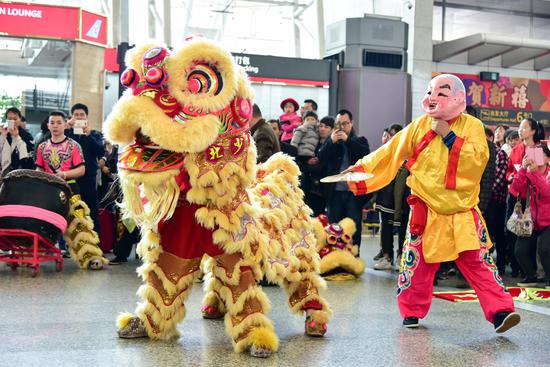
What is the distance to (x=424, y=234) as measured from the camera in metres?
4.26

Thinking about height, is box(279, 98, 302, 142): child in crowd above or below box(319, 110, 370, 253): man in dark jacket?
above

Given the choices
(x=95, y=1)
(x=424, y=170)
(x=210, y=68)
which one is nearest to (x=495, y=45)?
(x=95, y=1)

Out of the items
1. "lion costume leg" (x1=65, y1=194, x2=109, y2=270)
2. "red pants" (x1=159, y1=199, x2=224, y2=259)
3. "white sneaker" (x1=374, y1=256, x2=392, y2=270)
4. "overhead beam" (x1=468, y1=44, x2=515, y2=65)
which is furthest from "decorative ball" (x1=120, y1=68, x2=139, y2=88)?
"overhead beam" (x1=468, y1=44, x2=515, y2=65)

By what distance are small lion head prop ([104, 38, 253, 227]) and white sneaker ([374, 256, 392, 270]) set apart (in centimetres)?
392

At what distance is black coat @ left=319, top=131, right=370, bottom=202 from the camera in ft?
23.2

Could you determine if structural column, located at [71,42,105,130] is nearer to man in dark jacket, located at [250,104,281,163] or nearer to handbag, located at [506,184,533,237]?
man in dark jacket, located at [250,104,281,163]

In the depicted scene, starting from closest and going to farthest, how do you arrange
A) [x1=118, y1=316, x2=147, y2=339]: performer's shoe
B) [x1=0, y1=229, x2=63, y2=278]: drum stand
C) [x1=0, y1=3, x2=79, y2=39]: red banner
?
[x1=118, y1=316, x2=147, y2=339]: performer's shoe → [x1=0, y1=229, x2=63, y2=278]: drum stand → [x1=0, y1=3, x2=79, y2=39]: red banner

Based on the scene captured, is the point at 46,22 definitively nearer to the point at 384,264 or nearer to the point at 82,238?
the point at 82,238

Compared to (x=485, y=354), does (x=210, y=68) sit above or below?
above

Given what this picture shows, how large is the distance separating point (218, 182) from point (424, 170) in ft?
4.50

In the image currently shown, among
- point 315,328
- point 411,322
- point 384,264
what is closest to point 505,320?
point 411,322

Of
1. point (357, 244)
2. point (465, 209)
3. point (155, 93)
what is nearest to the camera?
point (155, 93)

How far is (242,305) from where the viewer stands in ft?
11.5

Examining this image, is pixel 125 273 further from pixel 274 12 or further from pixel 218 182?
pixel 274 12
